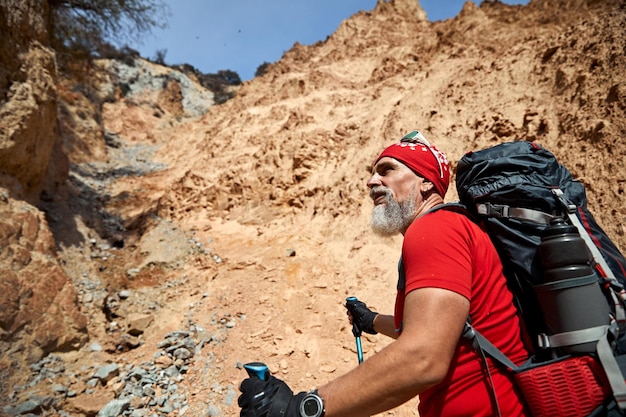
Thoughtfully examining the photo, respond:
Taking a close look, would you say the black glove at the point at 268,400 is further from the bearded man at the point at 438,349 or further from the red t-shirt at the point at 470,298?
the red t-shirt at the point at 470,298

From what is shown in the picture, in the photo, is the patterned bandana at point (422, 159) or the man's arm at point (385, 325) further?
the man's arm at point (385, 325)

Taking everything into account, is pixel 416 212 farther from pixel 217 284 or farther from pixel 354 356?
pixel 217 284

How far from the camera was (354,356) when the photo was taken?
440 cm

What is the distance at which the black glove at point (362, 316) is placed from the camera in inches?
101

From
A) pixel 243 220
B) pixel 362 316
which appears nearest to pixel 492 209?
pixel 362 316

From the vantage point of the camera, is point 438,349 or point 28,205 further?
point 28,205

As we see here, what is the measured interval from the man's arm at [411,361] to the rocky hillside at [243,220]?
287 cm

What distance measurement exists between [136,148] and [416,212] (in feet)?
70.6

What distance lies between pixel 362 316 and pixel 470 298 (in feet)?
4.76

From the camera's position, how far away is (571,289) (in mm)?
1238

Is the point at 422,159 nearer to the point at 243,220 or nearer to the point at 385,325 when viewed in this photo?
the point at 385,325

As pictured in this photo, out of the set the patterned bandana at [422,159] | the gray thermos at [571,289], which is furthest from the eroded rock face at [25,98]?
the gray thermos at [571,289]

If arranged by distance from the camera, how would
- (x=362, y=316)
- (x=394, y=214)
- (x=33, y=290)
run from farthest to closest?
(x=33, y=290)
(x=362, y=316)
(x=394, y=214)

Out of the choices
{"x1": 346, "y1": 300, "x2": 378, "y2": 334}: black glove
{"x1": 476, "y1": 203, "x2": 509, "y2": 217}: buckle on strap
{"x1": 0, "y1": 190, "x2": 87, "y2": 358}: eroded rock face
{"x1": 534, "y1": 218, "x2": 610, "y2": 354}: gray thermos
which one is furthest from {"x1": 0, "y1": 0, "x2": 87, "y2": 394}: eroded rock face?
{"x1": 534, "y1": 218, "x2": 610, "y2": 354}: gray thermos
